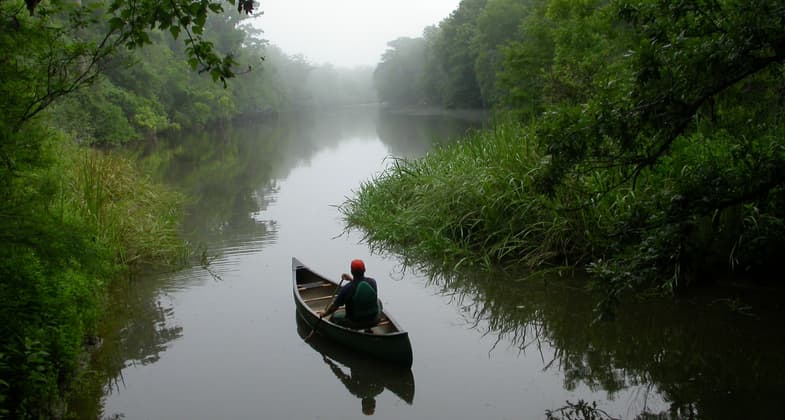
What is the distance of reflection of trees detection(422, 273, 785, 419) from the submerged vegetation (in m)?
0.51

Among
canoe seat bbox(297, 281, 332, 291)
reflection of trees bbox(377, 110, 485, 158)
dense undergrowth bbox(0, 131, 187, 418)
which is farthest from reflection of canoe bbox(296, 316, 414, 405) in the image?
reflection of trees bbox(377, 110, 485, 158)

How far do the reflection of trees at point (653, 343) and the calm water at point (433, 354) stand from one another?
0.7 inches

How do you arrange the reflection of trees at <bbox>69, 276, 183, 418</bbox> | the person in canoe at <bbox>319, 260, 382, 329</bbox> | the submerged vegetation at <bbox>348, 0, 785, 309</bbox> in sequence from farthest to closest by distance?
the person in canoe at <bbox>319, 260, 382, 329</bbox> → the reflection of trees at <bbox>69, 276, 183, 418</bbox> → the submerged vegetation at <bbox>348, 0, 785, 309</bbox>

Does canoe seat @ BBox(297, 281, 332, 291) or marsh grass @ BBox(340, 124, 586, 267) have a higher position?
marsh grass @ BBox(340, 124, 586, 267)

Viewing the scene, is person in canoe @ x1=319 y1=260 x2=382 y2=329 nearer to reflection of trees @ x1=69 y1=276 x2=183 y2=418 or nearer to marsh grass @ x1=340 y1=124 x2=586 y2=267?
reflection of trees @ x1=69 y1=276 x2=183 y2=418

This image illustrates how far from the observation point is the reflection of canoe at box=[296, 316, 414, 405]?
256 inches

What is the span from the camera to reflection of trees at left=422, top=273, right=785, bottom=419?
6.04 meters

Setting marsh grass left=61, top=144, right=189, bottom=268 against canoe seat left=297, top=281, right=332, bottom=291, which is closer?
canoe seat left=297, top=281, right=332, bottom=291

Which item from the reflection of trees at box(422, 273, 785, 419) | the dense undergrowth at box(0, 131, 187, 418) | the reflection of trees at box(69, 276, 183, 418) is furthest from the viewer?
the reflection of trees at box(69, 276, 183, 418)

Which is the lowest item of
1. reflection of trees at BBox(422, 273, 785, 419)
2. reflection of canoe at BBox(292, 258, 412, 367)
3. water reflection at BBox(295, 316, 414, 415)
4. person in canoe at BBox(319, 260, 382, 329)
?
water reflection at BBox(295, 316, 414, 415)

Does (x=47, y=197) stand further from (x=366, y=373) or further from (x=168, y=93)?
(x=168, y=93)

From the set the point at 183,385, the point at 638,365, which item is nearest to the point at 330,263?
the point at 183,385

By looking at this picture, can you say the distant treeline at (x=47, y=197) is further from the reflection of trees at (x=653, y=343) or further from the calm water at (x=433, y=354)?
the reflection of trees at (x=653, y=343)

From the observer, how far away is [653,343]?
7.26m
